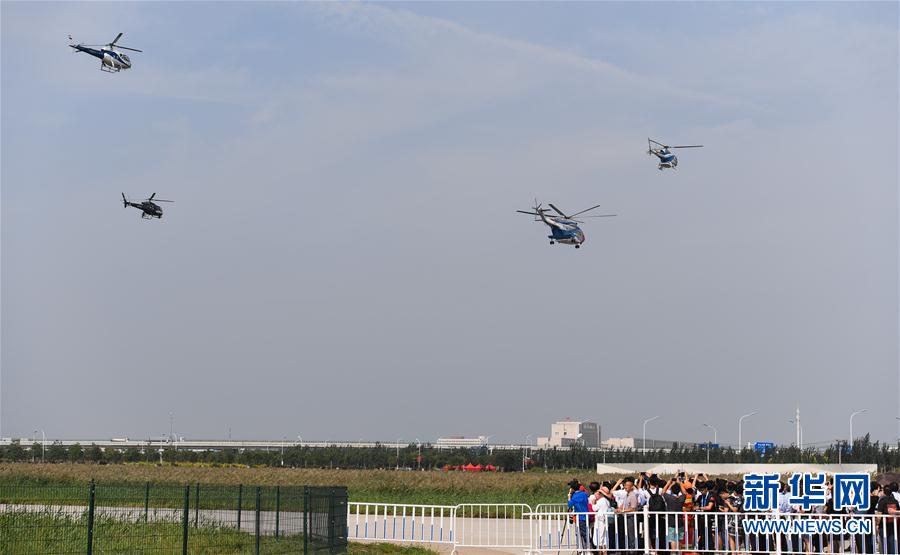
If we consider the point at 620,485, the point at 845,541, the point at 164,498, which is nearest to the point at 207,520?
the point at 164,498

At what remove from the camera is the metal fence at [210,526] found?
2027 centimetres

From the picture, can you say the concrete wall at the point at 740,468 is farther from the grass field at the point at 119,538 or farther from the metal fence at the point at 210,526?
the grass field at the point at 119,538

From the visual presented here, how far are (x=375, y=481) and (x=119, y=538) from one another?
1513 inches

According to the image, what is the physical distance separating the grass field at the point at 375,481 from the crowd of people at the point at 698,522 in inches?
1018

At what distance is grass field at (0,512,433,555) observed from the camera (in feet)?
65.0

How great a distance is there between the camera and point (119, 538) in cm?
2136

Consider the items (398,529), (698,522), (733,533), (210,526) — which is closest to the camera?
(733,533)

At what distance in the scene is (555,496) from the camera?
52.5 meters

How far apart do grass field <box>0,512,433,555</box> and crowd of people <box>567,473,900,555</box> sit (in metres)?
5.76

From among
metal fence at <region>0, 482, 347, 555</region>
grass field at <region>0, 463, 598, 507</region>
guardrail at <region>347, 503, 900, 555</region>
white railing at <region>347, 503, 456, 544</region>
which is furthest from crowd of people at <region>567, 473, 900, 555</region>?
grass field at <region>0, 463, 598, 507</region>

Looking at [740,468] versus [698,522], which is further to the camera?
[740,468]

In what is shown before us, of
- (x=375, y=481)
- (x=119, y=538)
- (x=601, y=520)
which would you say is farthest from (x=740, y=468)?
(x=119, y=538)

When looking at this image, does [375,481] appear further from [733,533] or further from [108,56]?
[733,533]

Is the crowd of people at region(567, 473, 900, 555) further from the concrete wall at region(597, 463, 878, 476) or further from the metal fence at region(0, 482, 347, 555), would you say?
the concrete wall at region(597, 463, 878, 476)
